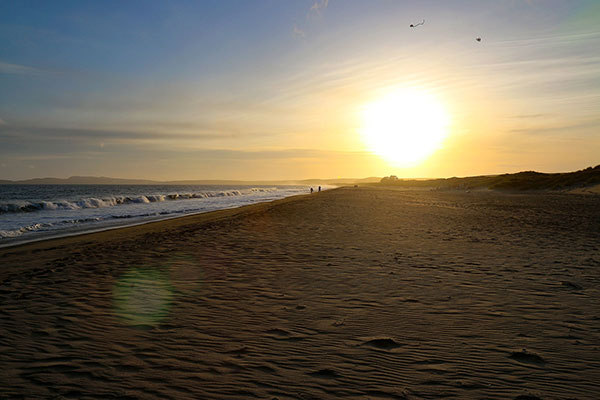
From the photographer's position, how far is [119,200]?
4919cm

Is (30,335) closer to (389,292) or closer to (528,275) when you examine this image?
(389,292)

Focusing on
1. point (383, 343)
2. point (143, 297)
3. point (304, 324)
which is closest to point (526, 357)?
point (383, 343)

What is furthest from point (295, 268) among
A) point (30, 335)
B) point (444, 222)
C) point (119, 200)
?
point (119, 200)

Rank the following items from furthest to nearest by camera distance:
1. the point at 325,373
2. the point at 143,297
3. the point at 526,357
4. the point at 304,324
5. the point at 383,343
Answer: the point at 143,297 → the point at 304,324 → the point at 383,343 → the point at 526,357 → the point at 325,373

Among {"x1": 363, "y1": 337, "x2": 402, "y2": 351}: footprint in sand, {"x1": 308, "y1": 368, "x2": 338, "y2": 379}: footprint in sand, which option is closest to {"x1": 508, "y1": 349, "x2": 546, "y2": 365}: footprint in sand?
{"x1": 363, "y1": 337, "x2": 402, "y2": 351}: footprint in sand

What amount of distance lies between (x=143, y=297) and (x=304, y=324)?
3.39m

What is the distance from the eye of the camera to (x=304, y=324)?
5512mm

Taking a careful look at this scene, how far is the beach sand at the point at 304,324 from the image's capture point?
3.84m

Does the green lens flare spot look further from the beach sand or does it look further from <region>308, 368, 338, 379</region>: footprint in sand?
<region>308, 368, 338, 379</region>: footprint in sand

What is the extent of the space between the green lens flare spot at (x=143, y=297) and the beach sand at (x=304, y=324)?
4 centimetres

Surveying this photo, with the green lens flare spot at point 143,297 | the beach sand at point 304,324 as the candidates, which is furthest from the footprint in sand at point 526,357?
the green lens flare spot at point 143,297

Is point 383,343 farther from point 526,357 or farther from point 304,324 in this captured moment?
point 526,357

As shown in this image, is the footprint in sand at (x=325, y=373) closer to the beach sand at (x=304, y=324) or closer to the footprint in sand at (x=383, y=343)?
the beach sand at (x=304, y=324)

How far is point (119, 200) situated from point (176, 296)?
4792cm
